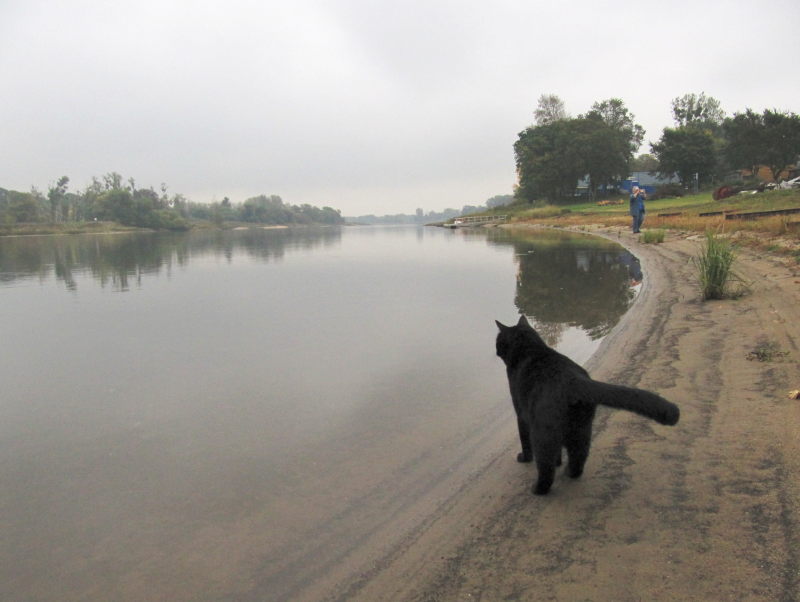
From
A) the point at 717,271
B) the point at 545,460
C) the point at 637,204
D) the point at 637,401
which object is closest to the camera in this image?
the point at 637,401

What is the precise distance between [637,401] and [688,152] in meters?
71.4

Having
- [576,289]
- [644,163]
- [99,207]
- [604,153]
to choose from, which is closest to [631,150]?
[604,153]

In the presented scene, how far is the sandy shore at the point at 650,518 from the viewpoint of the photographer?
8.11 ft

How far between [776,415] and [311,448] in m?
3.99

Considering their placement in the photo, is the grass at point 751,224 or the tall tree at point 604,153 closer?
the grass at point 751,224

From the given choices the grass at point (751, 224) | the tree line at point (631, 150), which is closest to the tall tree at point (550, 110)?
the tree line at point (631, 150)

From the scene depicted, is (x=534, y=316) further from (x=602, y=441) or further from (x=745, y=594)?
(x=745, y=594)

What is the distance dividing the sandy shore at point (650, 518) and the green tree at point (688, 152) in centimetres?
6829

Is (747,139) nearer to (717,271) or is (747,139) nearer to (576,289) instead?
(576,289)

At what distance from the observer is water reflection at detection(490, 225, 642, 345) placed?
9.06 m

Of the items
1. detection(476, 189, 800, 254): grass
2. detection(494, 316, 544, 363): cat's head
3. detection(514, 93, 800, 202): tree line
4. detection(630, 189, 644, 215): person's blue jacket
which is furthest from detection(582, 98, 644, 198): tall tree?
detection(494, 316, 544, 363): cat's head

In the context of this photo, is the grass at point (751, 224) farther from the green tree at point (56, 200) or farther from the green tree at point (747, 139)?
the green tree at point (56, 200)

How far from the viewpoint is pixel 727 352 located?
5.87m

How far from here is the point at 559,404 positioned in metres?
3.14
